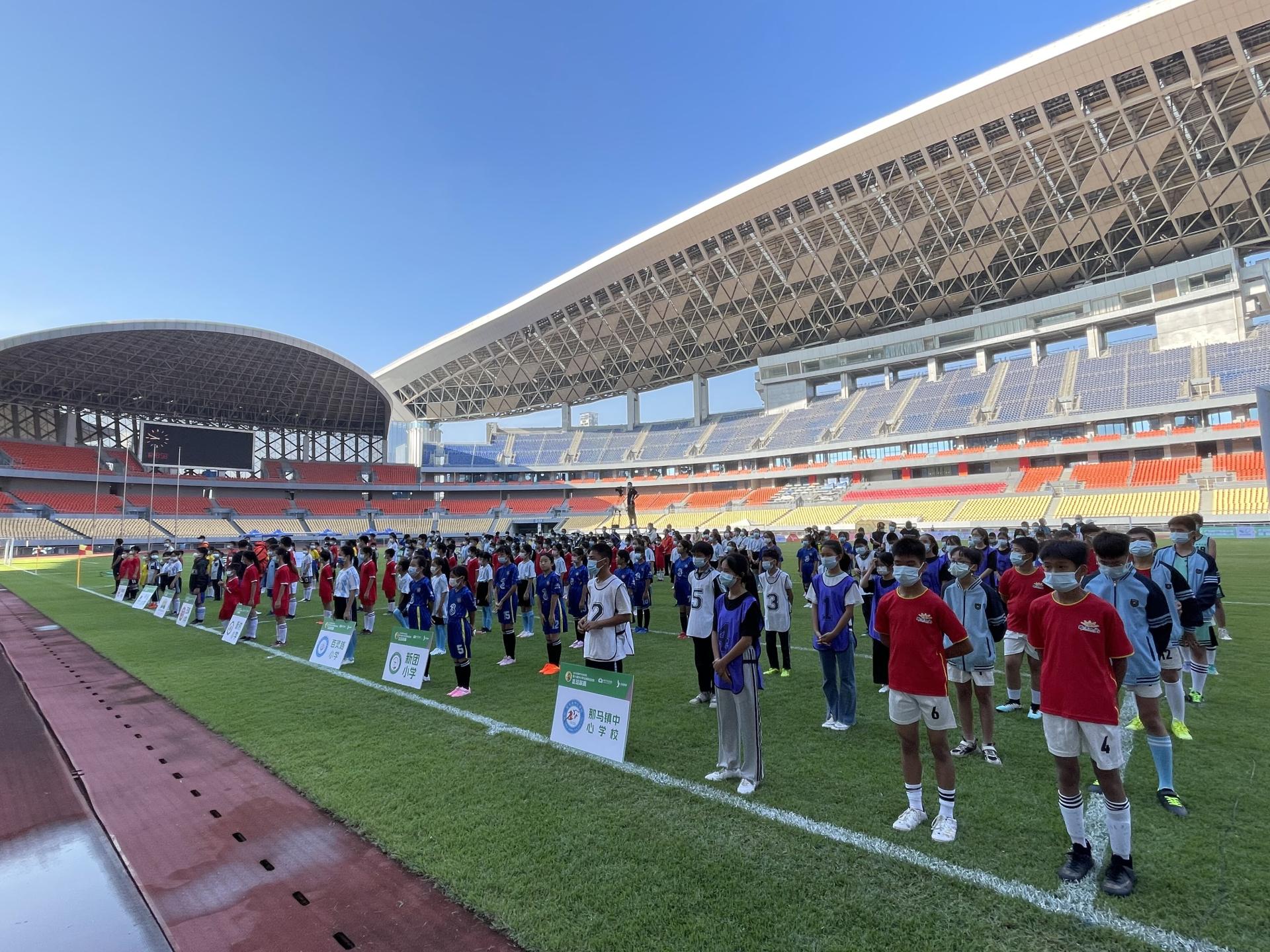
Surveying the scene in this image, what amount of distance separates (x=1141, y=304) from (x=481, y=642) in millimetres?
53691

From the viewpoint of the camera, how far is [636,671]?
32.0 ft

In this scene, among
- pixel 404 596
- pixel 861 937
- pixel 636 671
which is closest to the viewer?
pixel 861 937

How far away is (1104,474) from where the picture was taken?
3969 centimetres

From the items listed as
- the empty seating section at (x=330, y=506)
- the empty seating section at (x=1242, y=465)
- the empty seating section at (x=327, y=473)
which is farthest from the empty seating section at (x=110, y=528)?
the empty seating section at (x=1242, y=465)

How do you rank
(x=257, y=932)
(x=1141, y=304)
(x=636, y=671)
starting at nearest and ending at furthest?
1. (x=257, y=932)
2. (x=636, y=671)
3. (x=1141, y=304)

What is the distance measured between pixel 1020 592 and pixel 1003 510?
38363mm

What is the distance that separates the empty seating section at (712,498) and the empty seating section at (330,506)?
3392cm

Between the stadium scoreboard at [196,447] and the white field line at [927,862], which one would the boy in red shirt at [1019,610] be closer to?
the white field line at [927,862]

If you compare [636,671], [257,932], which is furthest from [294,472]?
[257,932]

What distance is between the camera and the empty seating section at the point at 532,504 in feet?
217

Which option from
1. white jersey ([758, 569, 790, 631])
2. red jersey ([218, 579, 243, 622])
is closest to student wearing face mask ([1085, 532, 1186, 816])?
white jersey ([758, 569, 790, 631])

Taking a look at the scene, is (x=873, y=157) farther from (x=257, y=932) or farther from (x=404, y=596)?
(x=257, y=932)

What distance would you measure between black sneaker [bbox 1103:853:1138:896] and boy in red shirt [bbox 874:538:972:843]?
0.85 metres

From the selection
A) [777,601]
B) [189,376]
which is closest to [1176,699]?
[777,601]
